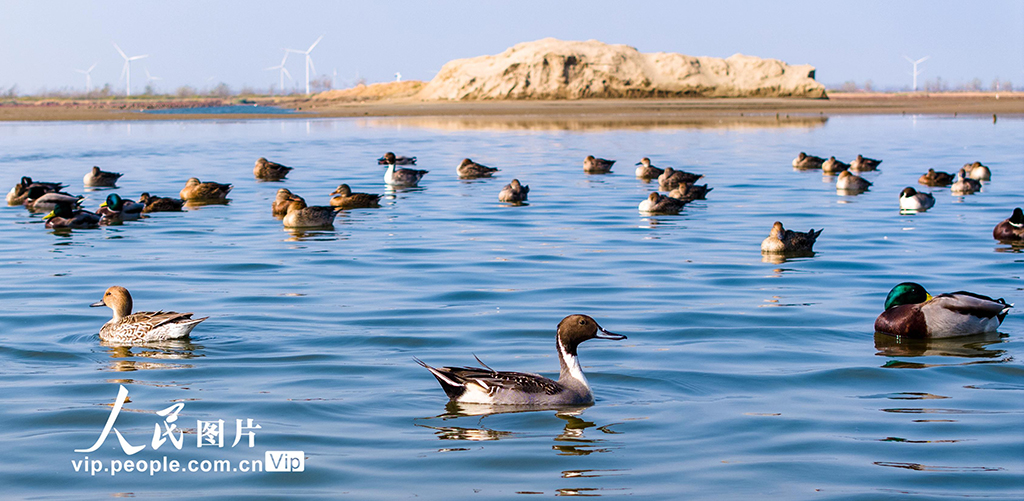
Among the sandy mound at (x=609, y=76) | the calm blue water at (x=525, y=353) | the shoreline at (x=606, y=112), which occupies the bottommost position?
the calm blue water at (x=525, y=353)

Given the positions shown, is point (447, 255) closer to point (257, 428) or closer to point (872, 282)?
point (872, 282)

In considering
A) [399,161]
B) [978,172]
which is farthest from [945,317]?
[399,161]

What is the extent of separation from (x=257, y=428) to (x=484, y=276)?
777 cm

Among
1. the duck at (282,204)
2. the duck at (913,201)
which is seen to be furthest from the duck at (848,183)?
the duck at (282,204)

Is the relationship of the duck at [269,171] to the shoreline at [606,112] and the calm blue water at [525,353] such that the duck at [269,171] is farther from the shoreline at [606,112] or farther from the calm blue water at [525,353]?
the shoreline at [606,112]

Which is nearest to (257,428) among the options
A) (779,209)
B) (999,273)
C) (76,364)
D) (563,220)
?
(76,364)

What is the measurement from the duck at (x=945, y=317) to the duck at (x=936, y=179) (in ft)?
59.1

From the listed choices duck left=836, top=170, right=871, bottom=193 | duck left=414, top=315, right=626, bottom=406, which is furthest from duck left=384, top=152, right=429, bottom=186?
duck left=414, top=315, right=626, bottom=406

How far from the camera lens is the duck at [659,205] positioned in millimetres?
23859

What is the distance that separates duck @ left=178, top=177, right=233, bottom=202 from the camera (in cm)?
2708

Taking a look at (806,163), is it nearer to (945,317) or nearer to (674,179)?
(674,179)

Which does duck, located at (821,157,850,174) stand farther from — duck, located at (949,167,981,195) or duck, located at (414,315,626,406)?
duck, located at (414,315,626,406)

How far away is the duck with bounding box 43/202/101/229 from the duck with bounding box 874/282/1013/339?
16.3 metres

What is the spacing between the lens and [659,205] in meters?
23.9
